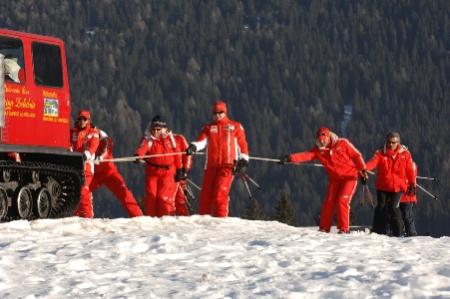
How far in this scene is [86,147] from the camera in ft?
62.3

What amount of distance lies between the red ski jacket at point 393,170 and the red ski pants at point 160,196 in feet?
9.67

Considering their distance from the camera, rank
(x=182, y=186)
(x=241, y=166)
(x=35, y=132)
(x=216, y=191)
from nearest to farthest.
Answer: (x=35, y=132)
(x=241, y=166)
(x=216, y=191)
(x=182, y=186)

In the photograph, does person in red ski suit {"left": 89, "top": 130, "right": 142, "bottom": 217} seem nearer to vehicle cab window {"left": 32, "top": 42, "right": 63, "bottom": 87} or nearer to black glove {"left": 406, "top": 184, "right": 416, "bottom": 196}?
vehicle cab window {"left": 32, "top": 42, "right": 63, "bottom": 87}

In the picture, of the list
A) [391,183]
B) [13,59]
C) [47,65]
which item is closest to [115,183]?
[47,65]

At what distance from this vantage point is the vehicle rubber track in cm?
1634

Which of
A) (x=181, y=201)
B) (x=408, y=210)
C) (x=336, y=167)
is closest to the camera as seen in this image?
(x=336, y=167)

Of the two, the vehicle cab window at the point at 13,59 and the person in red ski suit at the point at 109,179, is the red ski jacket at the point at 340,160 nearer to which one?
the person in red ski suit at the point at 109,179

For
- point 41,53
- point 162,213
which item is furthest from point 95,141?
point 41,53

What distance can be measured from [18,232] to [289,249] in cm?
296

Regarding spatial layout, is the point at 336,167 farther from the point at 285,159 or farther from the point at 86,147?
the point at 86,147

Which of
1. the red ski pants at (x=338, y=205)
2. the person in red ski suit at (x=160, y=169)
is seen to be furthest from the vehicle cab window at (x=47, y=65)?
the red ski pants at (x=338, y=205)

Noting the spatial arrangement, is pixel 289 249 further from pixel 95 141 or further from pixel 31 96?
pixel 95 141

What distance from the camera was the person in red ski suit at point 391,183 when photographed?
64.0ft

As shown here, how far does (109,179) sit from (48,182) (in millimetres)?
2191
